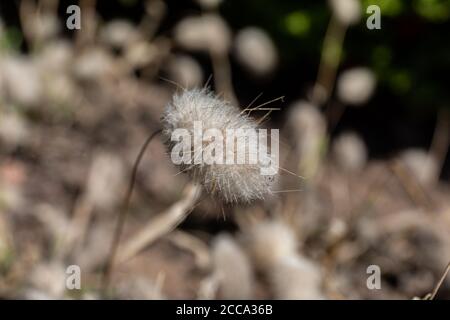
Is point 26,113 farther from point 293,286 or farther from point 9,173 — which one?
point 293,286

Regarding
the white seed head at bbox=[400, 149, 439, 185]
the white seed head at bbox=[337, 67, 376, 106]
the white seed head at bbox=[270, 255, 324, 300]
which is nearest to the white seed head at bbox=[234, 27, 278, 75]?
the white seed head at bbox=[337, 67, 376, 106]

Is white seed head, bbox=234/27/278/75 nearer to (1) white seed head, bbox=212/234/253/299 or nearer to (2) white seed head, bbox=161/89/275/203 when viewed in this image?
(1) white seed head, bbox=212/234/253/299

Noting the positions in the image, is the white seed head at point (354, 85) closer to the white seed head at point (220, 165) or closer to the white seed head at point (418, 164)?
the white seed head at point (418, 164)

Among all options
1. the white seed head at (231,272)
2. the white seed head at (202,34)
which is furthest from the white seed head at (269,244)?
the white seed head at (202,34)

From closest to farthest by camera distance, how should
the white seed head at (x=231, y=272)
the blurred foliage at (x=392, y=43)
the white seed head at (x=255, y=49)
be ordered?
the white seed head at (x=231, y=272) → the white seed head at (x=255, y=49) → the blurred foliage at (x=392, y=43)
